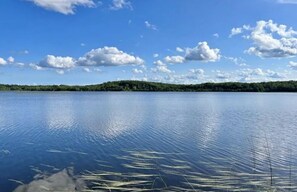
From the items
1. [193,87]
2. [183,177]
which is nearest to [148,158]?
[183,177]

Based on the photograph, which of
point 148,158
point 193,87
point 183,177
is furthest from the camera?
point 193,87

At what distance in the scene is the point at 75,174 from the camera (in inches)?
502

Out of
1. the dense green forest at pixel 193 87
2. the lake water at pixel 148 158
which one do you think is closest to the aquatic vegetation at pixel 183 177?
the lake water at pixel 148 158

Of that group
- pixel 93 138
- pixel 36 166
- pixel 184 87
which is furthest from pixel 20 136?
pixel 184 87

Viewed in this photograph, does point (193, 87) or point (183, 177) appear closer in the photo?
point (183, 177)

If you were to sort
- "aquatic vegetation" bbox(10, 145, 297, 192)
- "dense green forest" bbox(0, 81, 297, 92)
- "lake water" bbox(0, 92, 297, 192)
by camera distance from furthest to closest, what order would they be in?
1. "dense green forest" bbox(0, 81, 297, 92)
2. "lake water" bbox(0, 92, 297, 192)
3. "aquatic vegetation" bbox(10, 145, 297, 192)

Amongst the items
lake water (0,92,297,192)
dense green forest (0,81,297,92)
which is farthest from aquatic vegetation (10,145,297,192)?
dense green forest (0,81,297,92)

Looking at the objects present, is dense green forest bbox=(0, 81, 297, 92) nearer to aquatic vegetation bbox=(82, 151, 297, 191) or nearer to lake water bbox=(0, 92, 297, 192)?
lake water bbox=(0, 92, 297, 192)

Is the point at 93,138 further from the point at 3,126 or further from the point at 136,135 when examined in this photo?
the point at 3,126

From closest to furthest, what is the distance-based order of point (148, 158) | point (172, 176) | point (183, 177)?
point (183, 177) → point (172, 176) → point (148, 158)

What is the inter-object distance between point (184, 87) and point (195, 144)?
589 ft

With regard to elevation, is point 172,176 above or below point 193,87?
below

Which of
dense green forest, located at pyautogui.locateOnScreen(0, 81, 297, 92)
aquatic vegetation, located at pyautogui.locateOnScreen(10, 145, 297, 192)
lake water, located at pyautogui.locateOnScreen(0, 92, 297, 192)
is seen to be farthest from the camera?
dense green forest, located at pyautogui.locateOnScreen(0, 81, 297, 92)

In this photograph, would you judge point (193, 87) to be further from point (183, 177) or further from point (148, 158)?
point (183, 177)
